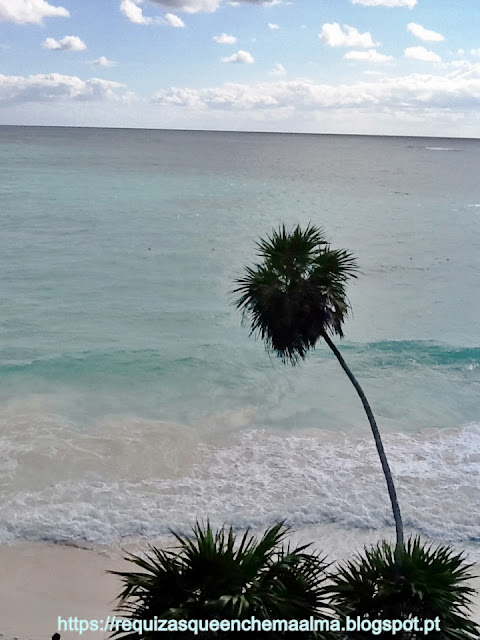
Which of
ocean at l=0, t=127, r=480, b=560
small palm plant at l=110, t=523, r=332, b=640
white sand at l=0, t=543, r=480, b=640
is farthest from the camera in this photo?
ocean at l=0, t=127, r=480, b=560

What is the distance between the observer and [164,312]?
29.8 meters

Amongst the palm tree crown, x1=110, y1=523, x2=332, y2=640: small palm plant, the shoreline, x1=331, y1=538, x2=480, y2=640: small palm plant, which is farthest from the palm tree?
the shoreline

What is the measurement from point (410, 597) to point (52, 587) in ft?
25.5

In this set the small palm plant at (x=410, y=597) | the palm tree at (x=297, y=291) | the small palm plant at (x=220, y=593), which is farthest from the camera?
the palm tree at (x=297, y=291)

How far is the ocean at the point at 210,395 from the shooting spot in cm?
1497

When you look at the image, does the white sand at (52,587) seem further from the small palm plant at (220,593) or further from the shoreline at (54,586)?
the small palm plant at (220,593)

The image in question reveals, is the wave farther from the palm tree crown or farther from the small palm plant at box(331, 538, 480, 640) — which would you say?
the small palm plant at box(331, 538, 480, 640)

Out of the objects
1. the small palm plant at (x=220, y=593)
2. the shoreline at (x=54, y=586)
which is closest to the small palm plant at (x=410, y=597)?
the small palm plant at (x=220, y=593)

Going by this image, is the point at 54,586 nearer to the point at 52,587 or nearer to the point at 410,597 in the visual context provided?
the point at 52,587

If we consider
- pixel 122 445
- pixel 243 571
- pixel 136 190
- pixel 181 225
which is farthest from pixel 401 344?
pixel 136 190

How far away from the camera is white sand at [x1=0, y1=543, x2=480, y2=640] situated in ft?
35.3

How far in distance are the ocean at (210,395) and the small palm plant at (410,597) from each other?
23.4ft

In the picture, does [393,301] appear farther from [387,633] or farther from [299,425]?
[387,633]

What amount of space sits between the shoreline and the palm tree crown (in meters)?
5.27
